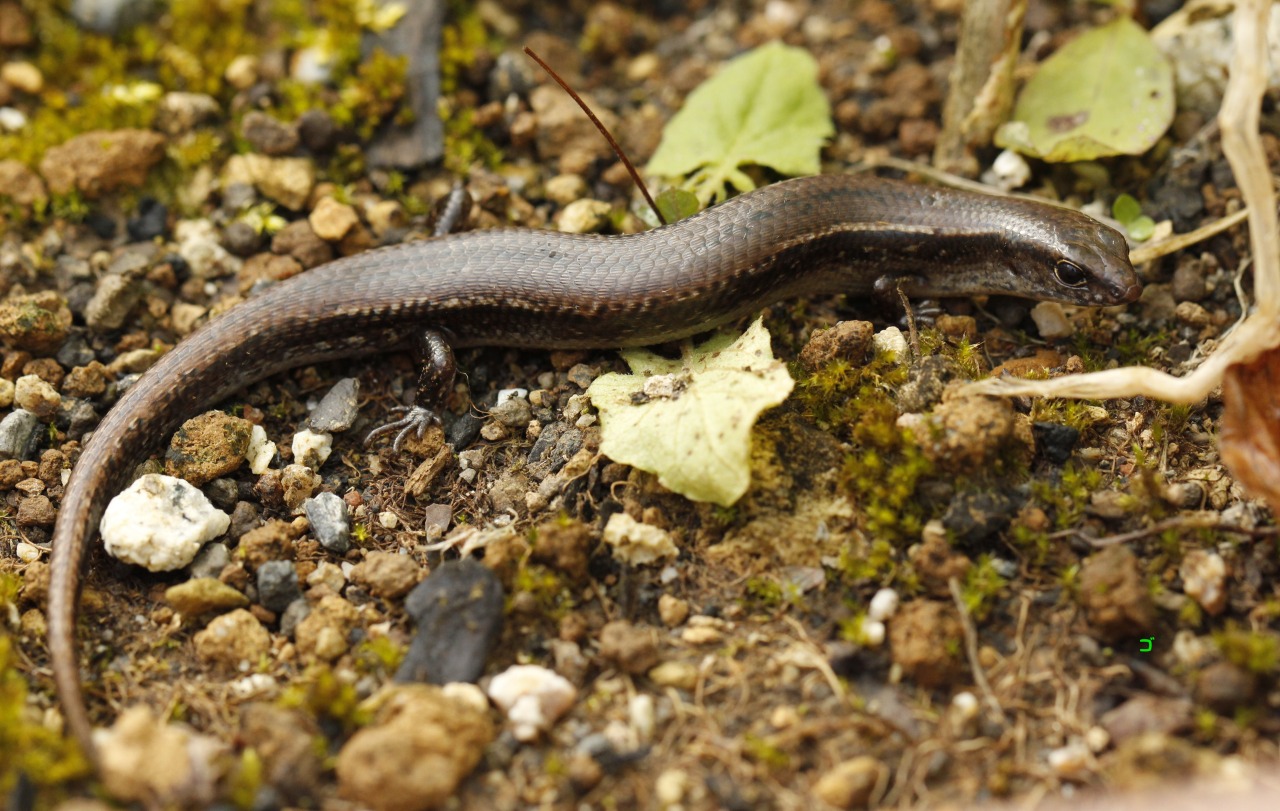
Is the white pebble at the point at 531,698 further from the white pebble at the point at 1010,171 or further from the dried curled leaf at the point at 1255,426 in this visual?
the white pebble at the point at 1010,171

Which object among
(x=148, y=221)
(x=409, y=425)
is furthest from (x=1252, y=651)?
(x=148, y=221)

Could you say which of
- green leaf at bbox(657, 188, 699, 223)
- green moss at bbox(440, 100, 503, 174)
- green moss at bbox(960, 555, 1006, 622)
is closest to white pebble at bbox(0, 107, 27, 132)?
green moss at bbox(440, 100, 503, 174)

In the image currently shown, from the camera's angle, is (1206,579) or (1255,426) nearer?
(1206,579)

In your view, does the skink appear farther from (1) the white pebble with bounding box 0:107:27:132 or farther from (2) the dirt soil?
(1) the white pebble with bounding box 0:107:27:132

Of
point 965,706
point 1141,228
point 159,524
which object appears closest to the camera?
point 965,706

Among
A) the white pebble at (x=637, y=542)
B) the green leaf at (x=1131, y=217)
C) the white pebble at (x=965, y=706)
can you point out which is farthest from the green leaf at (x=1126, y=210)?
the white pebble at (x=637, y=542)

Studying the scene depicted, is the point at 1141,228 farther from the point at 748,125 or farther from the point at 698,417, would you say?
the point at 698,417
